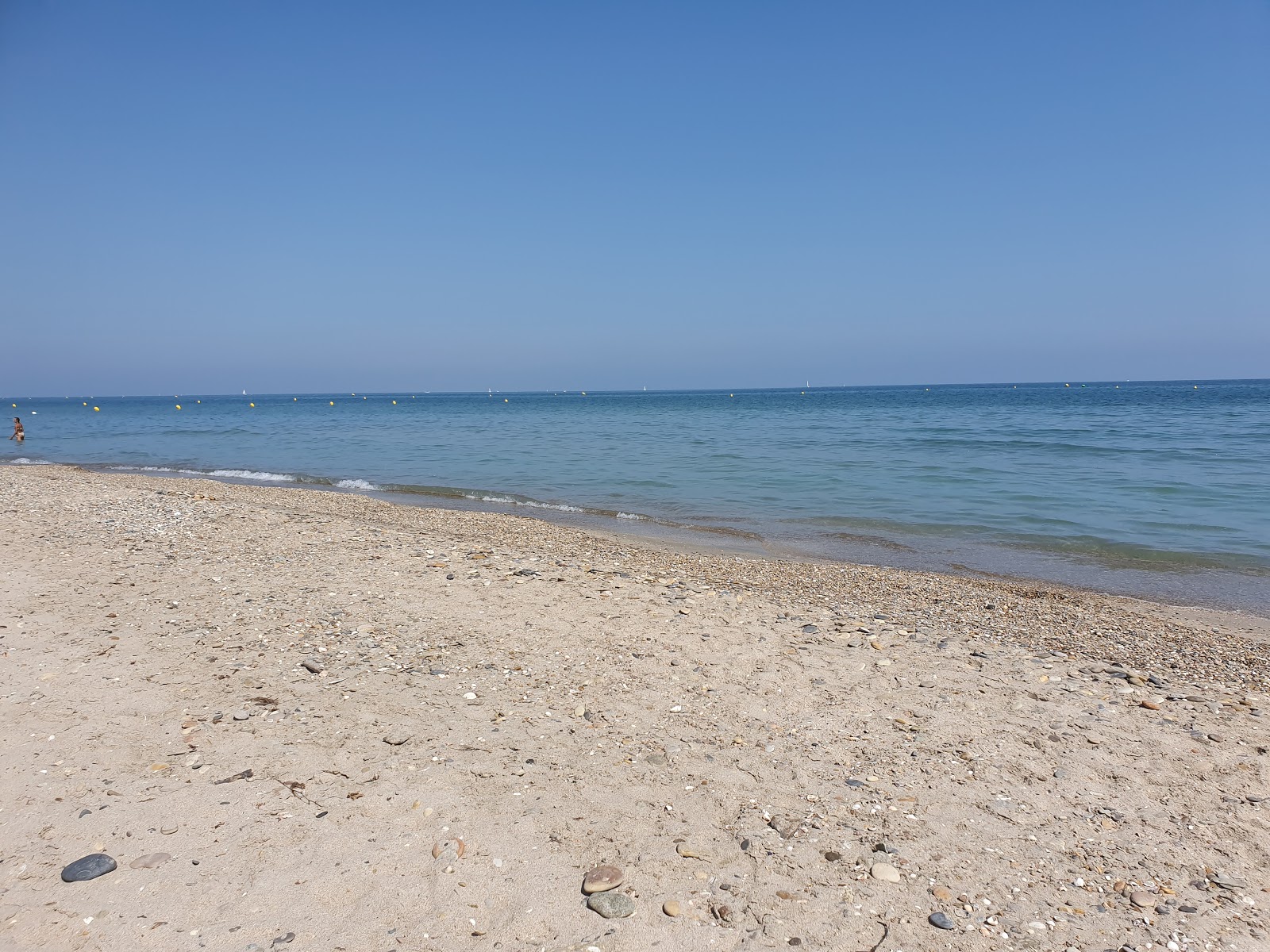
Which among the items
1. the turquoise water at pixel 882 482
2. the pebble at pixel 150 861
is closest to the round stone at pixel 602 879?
the pebble at pixel 150 861

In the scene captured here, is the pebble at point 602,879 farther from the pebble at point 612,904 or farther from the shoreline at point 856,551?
the shoreline at point 856,551

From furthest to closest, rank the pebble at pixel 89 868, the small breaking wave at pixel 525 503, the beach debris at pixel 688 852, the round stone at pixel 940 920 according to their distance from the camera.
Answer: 1. the small breaking wave at pixel 525 503
2. the beach debris at pixel 688 852
3. the pebble at pixel 89 868
4. the round stone at pixel 940 920

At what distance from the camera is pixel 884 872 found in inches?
130

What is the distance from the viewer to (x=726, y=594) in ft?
25.4

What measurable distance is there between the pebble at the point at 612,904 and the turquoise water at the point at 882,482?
8.68 metres

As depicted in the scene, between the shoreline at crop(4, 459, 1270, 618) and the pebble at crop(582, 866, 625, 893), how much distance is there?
26.1 ft

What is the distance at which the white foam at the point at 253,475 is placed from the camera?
2127 cm

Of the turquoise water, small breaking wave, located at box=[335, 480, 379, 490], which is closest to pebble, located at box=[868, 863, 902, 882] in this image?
the turquoise water

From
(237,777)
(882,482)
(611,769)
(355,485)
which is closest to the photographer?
(237,777)

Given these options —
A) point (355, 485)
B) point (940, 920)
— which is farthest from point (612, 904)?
point (355, 485)

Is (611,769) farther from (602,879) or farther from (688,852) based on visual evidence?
(602,879)

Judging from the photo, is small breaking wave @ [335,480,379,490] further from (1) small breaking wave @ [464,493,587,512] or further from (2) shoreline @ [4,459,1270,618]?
(1) small breaking wave @ [464,493,587,512]

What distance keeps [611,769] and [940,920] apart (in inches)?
70.3

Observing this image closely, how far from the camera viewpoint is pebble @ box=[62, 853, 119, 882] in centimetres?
310
